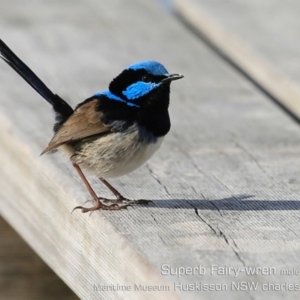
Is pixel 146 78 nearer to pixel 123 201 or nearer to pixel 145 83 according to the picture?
pixel 145 83

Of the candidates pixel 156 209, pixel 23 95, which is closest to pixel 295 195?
pixel 156 209

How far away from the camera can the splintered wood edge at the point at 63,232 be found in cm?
288

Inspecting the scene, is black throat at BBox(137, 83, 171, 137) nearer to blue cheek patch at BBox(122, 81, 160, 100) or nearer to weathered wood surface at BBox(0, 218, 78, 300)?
blue cheek patch at BBox(122, 81, 160, 100)

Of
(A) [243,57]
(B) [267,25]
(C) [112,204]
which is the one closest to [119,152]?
(C) [112,204]

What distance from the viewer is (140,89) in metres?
3.96

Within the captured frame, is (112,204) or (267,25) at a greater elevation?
(112,204)

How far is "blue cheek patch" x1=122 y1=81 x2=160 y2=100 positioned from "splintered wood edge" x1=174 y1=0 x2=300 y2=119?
133 cm

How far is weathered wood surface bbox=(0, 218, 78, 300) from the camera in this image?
4465 mm

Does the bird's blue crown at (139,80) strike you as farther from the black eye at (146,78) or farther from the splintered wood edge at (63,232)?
the splintered wood edge at (63,232)

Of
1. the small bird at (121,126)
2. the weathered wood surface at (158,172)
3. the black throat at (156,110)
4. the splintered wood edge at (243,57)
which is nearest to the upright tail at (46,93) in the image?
the weathered wood surface at (158,172)

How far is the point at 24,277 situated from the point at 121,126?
46.7 inches

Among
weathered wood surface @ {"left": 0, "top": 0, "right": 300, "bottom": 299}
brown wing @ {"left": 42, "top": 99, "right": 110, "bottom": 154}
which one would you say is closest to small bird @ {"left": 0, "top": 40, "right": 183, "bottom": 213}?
brown wing @ {"left": 42, "top": 99, "right": 110, "bottom": 154}

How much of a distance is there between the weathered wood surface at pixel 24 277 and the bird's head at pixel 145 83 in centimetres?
123

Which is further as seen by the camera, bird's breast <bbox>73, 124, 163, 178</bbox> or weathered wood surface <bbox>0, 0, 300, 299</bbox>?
bird's breast <bbox>73, 124, 163, 178</bbox>
